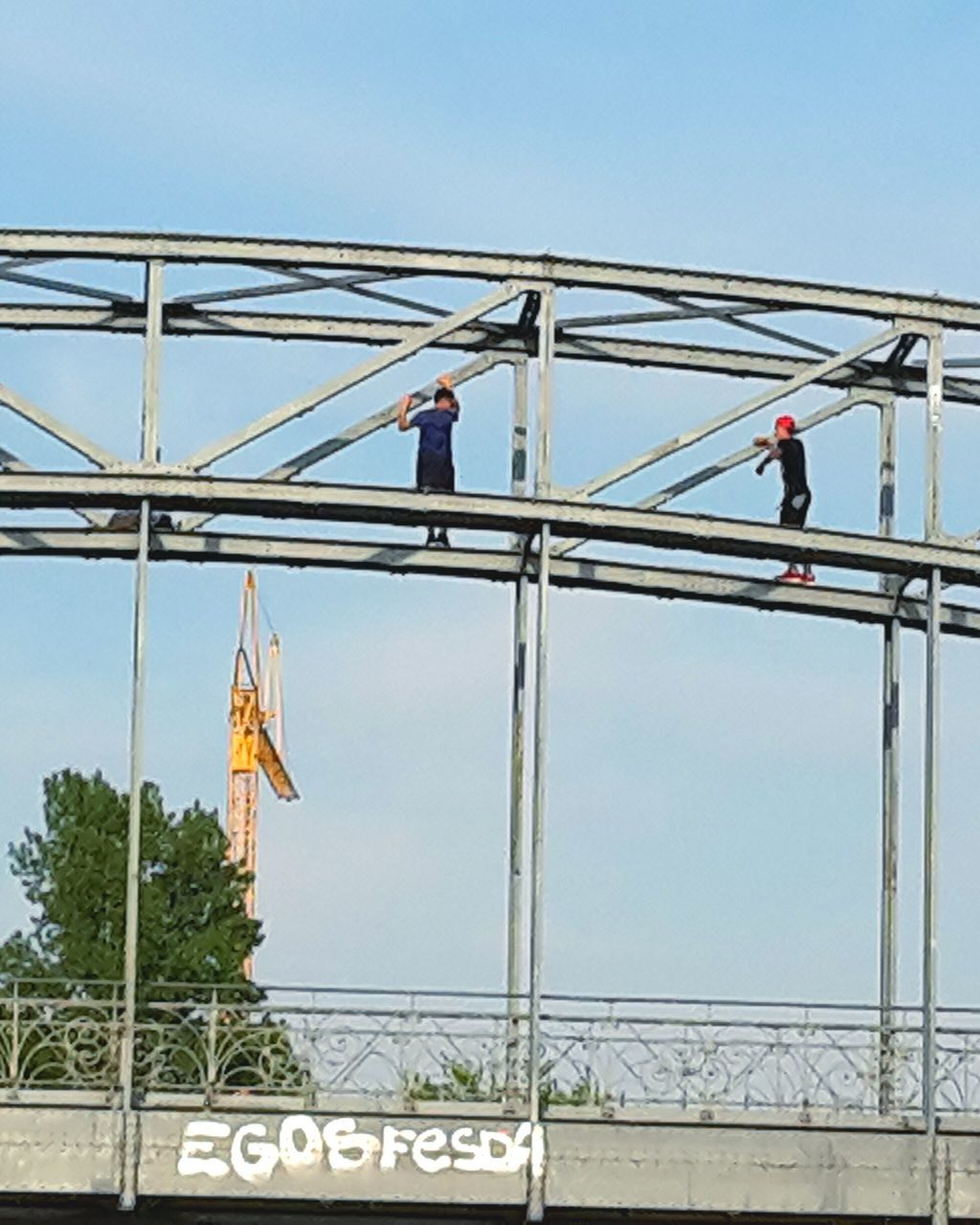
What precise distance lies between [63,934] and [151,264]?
122 ft

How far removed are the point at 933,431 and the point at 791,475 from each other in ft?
4.46

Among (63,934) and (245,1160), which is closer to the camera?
(245,1160)

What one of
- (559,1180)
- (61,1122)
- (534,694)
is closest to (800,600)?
(534,694)

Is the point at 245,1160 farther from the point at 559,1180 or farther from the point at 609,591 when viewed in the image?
the point at 609,591

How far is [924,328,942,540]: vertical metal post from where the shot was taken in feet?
88.1

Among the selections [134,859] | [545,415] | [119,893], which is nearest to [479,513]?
[545,415]

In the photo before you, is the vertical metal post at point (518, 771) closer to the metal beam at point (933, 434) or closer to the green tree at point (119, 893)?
the metal beam at point (933, 434)

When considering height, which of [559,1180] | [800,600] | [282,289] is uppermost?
[282,289]

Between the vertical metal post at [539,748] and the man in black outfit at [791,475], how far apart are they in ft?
8.21

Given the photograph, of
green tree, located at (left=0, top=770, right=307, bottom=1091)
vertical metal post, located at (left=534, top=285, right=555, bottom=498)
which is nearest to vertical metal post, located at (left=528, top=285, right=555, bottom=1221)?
vertical metal post, located at (left=534, top=285, right=555, bottom=498)

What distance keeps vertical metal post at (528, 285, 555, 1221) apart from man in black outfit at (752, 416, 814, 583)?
2504mm

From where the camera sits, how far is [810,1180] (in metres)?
25.3

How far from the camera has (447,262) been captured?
86.2 ft

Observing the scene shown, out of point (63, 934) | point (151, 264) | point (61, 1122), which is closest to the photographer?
point (61, 1122)
